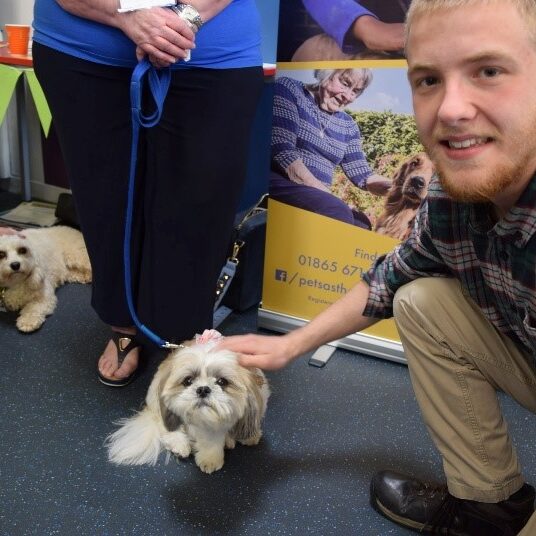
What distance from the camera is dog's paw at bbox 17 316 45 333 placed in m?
1.87

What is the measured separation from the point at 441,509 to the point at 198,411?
54cm

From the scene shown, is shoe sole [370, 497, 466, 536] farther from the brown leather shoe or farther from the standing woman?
the standing woman

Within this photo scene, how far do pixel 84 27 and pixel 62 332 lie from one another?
3.36 ft

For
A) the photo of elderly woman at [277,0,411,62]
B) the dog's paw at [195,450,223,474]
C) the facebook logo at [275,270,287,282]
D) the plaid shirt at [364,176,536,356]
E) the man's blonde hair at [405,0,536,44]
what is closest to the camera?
the man's blonde hair at [405,0,536,44]

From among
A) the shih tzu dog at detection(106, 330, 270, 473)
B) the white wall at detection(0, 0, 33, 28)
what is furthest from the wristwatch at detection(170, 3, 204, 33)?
the white wall at detection(0, 0, 33, 28)

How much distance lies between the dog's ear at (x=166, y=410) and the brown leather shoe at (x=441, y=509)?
46cm

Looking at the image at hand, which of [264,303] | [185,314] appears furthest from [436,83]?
[264,303]

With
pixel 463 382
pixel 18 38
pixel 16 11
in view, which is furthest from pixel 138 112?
pixel 16 11

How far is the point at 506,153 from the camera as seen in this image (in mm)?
745

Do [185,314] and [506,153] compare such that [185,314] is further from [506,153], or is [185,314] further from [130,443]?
[506,153]

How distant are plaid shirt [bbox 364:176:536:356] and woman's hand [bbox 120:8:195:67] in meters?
0.58

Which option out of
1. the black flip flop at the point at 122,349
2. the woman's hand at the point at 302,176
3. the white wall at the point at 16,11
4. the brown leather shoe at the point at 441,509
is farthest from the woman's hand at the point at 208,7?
the white wall at the point at 16,11

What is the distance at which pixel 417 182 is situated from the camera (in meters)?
1.58

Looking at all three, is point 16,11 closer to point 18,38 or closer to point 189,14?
point 18,38
